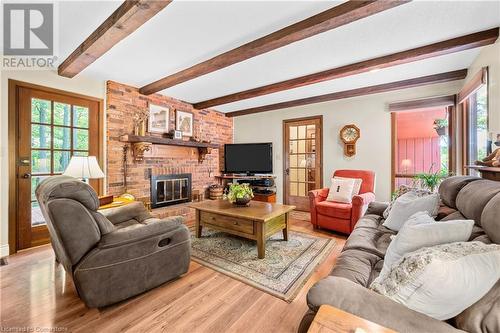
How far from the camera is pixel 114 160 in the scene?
3408mm

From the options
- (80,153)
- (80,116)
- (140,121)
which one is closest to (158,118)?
(140,121)

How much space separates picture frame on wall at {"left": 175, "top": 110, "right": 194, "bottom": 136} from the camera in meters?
4.28

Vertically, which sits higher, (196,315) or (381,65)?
(381,65)

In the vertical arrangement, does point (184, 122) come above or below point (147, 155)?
above

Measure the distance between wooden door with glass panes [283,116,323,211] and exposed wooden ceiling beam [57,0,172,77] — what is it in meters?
3.52

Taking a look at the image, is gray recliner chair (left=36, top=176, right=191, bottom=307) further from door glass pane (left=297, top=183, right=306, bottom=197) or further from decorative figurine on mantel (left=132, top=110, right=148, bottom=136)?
door glass pane (left=297, top=183, right=306, bottom=197)

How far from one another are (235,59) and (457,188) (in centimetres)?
233

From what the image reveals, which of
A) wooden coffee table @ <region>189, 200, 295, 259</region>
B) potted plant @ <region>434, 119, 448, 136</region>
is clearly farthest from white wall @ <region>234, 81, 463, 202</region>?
wooden coffee table @ <region>189, 200, 295, 259</region>

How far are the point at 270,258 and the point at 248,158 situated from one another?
2906 mm

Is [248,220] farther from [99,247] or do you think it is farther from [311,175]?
[311,175]

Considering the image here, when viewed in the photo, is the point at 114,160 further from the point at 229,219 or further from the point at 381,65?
the point at 381,65

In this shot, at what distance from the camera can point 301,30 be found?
6.14 ft

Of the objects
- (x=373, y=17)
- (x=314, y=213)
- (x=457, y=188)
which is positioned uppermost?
(x=373, y=17)

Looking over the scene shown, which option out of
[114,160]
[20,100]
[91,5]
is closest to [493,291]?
[91,5]
